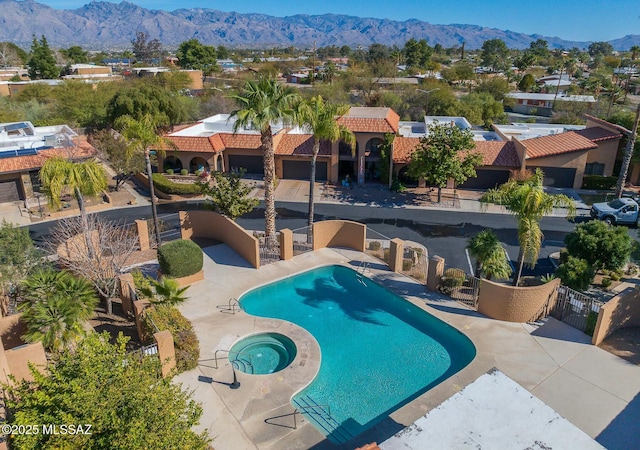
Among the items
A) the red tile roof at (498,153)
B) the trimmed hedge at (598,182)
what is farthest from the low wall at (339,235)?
the trimmed hedge at (598,182)

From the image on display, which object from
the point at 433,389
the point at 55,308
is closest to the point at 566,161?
the point at 433,389

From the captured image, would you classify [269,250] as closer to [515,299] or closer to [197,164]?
[515,299]

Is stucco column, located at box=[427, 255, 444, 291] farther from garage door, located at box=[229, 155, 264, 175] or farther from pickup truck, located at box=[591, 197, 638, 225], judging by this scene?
garage door, located at box=[229, 155, 264, 175]

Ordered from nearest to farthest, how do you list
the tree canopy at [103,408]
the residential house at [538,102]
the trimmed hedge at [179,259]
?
1. the tree canopy at [103,408]
2. the trimmed hedge at [179,259]
3. the residential house at [538,102]

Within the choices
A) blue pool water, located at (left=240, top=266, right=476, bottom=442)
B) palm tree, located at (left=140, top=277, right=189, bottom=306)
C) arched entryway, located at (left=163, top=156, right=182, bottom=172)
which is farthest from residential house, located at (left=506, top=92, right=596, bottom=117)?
palm tree, located at (left=140, top=277, right=189, bottom=306)

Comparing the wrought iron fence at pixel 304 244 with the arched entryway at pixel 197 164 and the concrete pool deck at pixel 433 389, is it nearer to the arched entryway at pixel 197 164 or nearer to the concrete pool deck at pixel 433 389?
the concrete pool deck at pixel 433 389

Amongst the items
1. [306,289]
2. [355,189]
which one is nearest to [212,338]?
[306,289]
